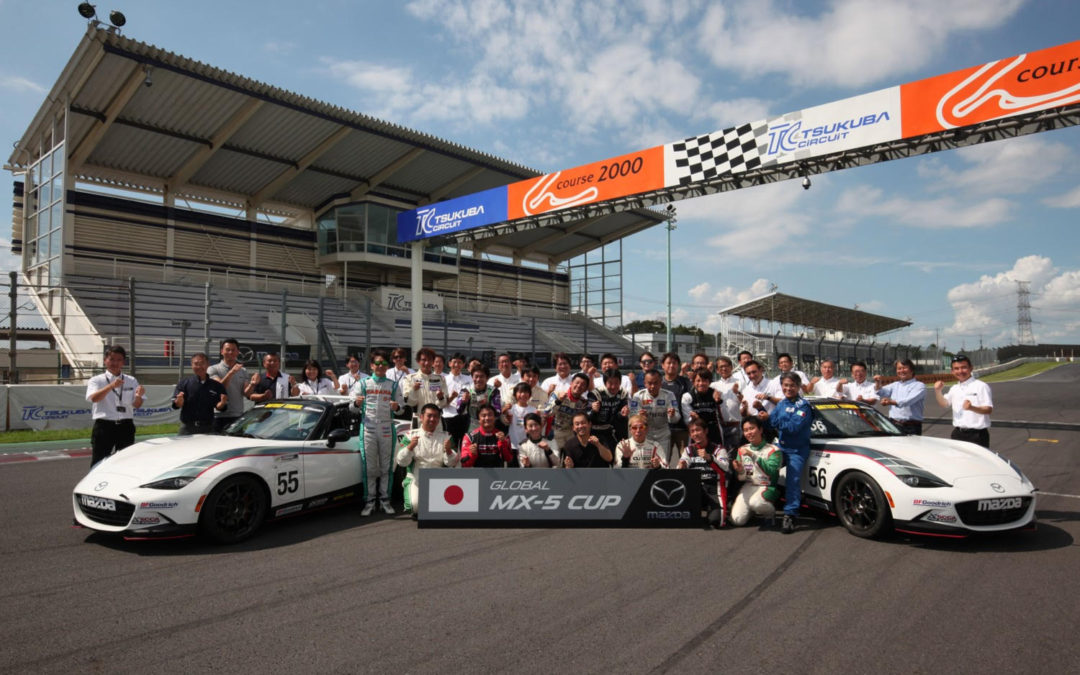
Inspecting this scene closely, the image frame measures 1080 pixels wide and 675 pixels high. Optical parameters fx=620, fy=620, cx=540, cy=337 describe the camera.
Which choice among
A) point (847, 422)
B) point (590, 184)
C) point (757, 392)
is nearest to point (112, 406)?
point (757, 392)

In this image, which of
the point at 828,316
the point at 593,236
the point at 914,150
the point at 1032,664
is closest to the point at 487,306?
the point at 593,236

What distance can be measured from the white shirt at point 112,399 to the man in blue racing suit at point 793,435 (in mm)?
6735

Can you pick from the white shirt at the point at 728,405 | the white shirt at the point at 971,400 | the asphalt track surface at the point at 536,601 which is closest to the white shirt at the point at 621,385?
the white shirt at the point at 728,405

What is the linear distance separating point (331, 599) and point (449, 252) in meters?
30.1

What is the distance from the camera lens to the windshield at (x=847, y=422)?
6.48 meters

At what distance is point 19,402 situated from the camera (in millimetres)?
12859

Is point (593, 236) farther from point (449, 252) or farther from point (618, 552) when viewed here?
point (618, 552)

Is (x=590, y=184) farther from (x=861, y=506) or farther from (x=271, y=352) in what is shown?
(x=271, y=352)

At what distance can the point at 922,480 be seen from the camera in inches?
209

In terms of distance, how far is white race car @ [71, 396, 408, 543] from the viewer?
5.00m

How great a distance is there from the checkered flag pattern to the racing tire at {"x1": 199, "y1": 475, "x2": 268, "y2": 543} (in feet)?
35.2

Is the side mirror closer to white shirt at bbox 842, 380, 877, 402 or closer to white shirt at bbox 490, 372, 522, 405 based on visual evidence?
white shirt at bbox 490, 372, 522, 405

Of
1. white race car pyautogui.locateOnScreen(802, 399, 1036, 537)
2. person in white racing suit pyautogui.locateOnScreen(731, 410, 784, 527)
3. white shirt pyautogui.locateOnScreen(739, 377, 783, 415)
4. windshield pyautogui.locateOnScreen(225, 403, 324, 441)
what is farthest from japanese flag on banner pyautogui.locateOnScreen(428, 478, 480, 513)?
white shirt pyautogui.locateOnScreen(739, 377, 783, 415)

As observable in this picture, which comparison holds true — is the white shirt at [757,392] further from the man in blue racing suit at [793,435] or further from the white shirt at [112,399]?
the white shirt at [112,399]
